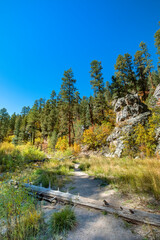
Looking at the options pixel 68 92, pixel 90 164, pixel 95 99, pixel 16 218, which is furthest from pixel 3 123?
pixel 16 218

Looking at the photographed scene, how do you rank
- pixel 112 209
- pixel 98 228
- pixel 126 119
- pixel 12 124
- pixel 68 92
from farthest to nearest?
pixel 12 124
pixel 68 92
pixel 126 119
pixel 112 209
pixel 98 228

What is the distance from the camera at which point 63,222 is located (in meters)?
2.32

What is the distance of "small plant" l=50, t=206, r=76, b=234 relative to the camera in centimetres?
220

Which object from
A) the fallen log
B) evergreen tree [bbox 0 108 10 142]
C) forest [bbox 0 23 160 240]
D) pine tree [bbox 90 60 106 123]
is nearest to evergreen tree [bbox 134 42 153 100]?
forest [bbox 0 23 160 240]

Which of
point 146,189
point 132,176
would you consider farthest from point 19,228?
point 132,176

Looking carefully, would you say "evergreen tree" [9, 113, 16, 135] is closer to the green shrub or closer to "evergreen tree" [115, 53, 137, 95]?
"evergreen tree" [115, 53, 137, 95]

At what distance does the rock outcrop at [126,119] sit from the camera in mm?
10281

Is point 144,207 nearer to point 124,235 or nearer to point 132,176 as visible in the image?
point 124,235

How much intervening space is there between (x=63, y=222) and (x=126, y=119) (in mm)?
12072

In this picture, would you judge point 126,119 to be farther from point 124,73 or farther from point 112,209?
point 124,73

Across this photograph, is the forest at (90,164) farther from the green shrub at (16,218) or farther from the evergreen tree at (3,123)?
the evergreen tree at (3,123)

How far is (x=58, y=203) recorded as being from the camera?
3373mm

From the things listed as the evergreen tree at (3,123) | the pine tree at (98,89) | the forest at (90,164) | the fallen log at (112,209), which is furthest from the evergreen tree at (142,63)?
the evergreen tree at (3,123)

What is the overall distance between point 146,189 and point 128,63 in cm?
2820
